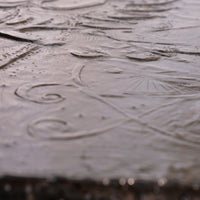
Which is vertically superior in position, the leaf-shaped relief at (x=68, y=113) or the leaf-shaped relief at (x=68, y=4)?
the leaf-shaped relief at (x=68, y=4)

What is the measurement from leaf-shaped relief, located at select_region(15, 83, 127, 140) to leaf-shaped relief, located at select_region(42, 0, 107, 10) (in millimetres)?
1586

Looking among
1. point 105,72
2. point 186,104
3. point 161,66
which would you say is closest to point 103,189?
point 186,104

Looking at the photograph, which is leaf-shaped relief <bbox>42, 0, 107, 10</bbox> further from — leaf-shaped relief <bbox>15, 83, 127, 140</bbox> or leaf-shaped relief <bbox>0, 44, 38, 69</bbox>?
leaf-shaped relief <bbox>15, 83, 127, 140</bbox>

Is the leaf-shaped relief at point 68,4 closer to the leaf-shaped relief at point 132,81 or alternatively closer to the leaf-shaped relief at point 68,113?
the leaf-shaped relief at point 132,81

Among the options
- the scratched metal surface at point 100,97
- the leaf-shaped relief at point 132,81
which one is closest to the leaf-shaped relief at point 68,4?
the scratched metal surface at point 100,97

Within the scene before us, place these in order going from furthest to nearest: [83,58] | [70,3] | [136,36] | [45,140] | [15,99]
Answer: [70,3] < [136,36] < [83,58] < [15,99] < [45,140]

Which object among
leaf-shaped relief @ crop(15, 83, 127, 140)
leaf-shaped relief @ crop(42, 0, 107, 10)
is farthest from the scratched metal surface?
leaf-shaped relief @ crop(42, 0, 107, 10)

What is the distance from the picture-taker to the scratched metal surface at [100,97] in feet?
3.14

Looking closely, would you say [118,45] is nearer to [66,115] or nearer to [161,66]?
[161,66]

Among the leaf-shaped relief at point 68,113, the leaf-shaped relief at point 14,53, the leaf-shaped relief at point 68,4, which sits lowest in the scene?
the leaf-shaped relief at point 68,113

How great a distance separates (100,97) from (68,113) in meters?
0.19

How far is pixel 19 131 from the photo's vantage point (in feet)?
3.59

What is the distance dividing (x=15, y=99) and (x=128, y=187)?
2.19ft

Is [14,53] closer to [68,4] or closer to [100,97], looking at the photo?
[100,97]
